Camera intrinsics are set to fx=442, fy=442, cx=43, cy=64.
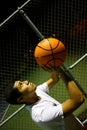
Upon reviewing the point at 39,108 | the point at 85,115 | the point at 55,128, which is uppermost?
the point at 39,108

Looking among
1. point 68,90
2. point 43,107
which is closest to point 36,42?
point 43,107

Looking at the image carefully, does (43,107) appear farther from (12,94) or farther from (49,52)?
(49,52)

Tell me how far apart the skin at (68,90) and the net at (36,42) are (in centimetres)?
241

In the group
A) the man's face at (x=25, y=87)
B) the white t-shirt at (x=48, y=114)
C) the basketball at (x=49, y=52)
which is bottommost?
the white t-shirt at (x=48, y=114)

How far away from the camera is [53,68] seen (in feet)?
14.6

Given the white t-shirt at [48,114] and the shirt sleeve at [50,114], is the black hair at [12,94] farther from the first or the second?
the shirt sleeve at [50,114]

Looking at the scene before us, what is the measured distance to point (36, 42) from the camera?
7879 millimetres

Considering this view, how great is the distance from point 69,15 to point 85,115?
206 cm

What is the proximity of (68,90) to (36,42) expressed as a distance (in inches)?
150

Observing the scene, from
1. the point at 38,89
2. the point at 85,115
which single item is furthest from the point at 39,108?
the point at 85,115

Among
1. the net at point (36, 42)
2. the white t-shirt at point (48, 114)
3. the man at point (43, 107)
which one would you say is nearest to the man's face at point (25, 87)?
the man at point (43, 107)

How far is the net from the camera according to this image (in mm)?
7441

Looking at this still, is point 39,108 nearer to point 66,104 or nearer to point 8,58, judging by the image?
point 66,104

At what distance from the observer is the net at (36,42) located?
7.44 meters
